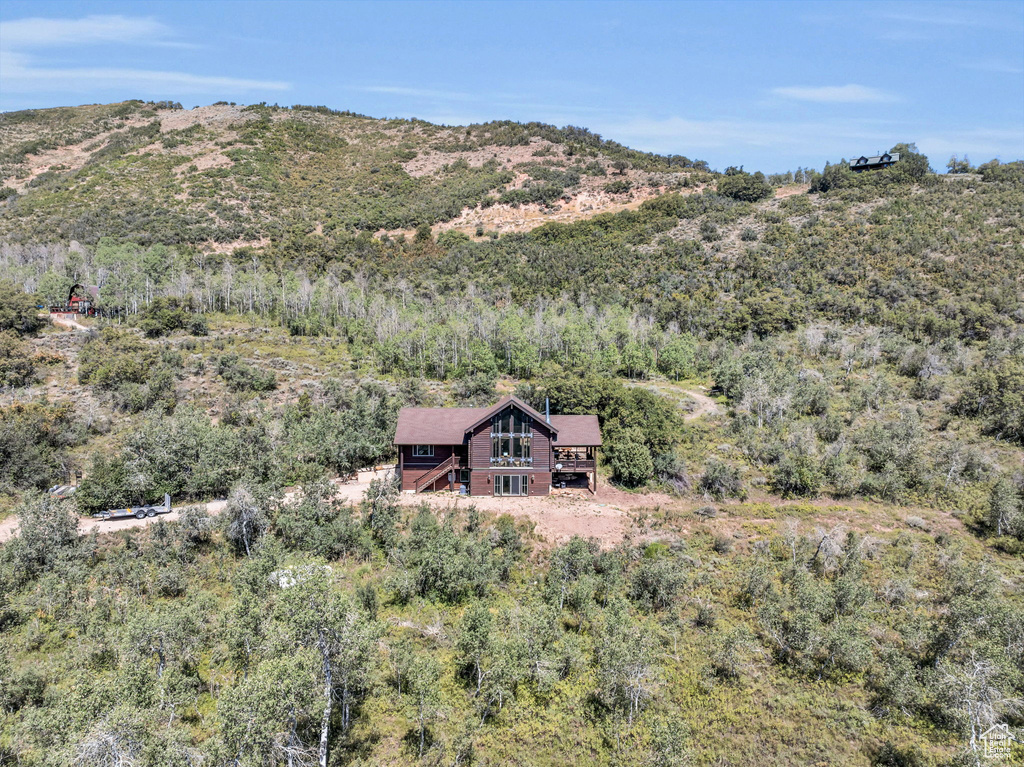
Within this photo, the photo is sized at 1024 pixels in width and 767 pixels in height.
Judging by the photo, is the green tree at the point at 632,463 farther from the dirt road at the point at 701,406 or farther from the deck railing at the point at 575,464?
the dirt road at the point at 701,406

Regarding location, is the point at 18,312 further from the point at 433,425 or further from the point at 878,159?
the point at 878,159

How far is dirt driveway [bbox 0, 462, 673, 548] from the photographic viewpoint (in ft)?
101

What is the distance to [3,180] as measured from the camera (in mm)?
102062

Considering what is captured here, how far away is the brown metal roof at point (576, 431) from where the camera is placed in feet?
117

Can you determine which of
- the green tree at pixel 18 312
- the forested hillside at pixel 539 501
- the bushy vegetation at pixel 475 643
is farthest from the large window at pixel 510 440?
the green tree at pixel 18 312

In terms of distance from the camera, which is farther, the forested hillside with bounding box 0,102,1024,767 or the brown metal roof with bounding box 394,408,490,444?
the brown metal roof with bounding box 394,408,490,444

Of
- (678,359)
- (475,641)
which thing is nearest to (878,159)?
(678,359)

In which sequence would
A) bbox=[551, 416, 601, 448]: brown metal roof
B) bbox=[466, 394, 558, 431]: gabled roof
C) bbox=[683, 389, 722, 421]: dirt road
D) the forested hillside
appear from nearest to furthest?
the forested hillside < bbox=[466, 394, 558, 431]: gabled roof < bbox=[551, 416, 601, 448]: brown metal roof < bbox=[683, 389, 722, 421]: dirt road

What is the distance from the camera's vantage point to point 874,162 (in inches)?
3784

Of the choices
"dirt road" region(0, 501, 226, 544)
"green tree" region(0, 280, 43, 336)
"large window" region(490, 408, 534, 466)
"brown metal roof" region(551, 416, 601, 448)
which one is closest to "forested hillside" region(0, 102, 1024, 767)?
"green tree" region(0, 280, 43, 336)

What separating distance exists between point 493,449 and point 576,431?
5.51 metres

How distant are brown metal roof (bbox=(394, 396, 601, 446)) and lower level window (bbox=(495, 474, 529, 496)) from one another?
3.16 meters

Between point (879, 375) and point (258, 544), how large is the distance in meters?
51.2

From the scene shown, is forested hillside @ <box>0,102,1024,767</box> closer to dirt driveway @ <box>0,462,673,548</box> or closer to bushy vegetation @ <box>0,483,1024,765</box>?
bushy vegetation @ <box>0,483,1024,765</box>
